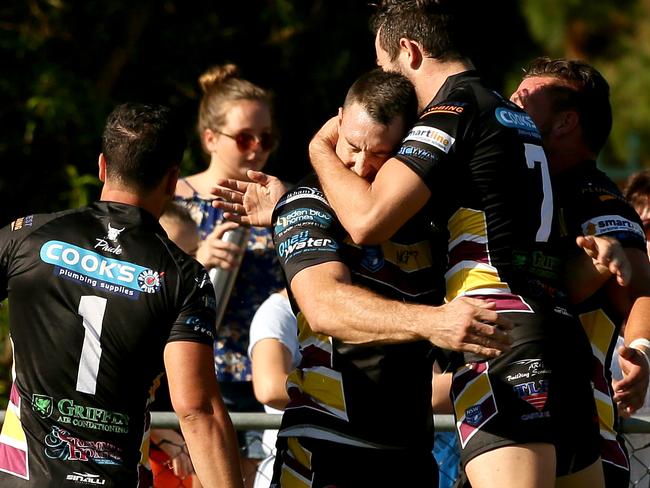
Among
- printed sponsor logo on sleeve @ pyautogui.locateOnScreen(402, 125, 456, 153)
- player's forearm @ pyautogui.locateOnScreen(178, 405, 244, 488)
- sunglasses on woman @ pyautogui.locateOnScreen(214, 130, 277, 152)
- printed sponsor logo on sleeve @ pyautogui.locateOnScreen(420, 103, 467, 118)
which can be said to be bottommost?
player's forearm @ pyautogui.locateOnScreen(178, 405, 244, 488)

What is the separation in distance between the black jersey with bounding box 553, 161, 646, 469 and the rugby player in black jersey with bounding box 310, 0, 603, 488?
27cm

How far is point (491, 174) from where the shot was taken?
3.61 metres

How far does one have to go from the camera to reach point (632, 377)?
390cm

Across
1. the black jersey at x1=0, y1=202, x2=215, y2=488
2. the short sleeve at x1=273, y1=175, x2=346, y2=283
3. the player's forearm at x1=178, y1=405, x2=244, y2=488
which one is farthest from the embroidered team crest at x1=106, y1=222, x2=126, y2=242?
the player's forearm at x1=178, y1=405, x2=244, y2=488

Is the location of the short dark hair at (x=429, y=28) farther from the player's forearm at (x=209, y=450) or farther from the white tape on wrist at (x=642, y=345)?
the player's forearm at (x=209, y=450)

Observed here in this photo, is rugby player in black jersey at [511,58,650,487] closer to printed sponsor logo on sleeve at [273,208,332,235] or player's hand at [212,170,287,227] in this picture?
printed sponsor logo on sleeve at [273,208,332,235]

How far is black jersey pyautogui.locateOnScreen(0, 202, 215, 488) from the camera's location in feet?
12.0

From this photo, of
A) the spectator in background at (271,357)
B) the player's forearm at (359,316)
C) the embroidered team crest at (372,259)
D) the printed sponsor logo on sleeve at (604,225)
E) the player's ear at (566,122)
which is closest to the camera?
the player's forearm at (359,316)

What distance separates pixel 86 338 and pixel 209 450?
516 millimetres

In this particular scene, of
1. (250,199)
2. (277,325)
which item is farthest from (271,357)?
(250,199)

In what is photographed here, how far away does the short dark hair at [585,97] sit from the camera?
4.11 metres

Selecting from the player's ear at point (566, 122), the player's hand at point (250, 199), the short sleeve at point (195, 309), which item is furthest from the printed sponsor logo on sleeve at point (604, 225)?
the short sleeve at point (195, 309)

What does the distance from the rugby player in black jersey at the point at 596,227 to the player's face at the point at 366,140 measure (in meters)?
0.61

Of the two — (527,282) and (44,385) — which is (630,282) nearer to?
(527,282)
